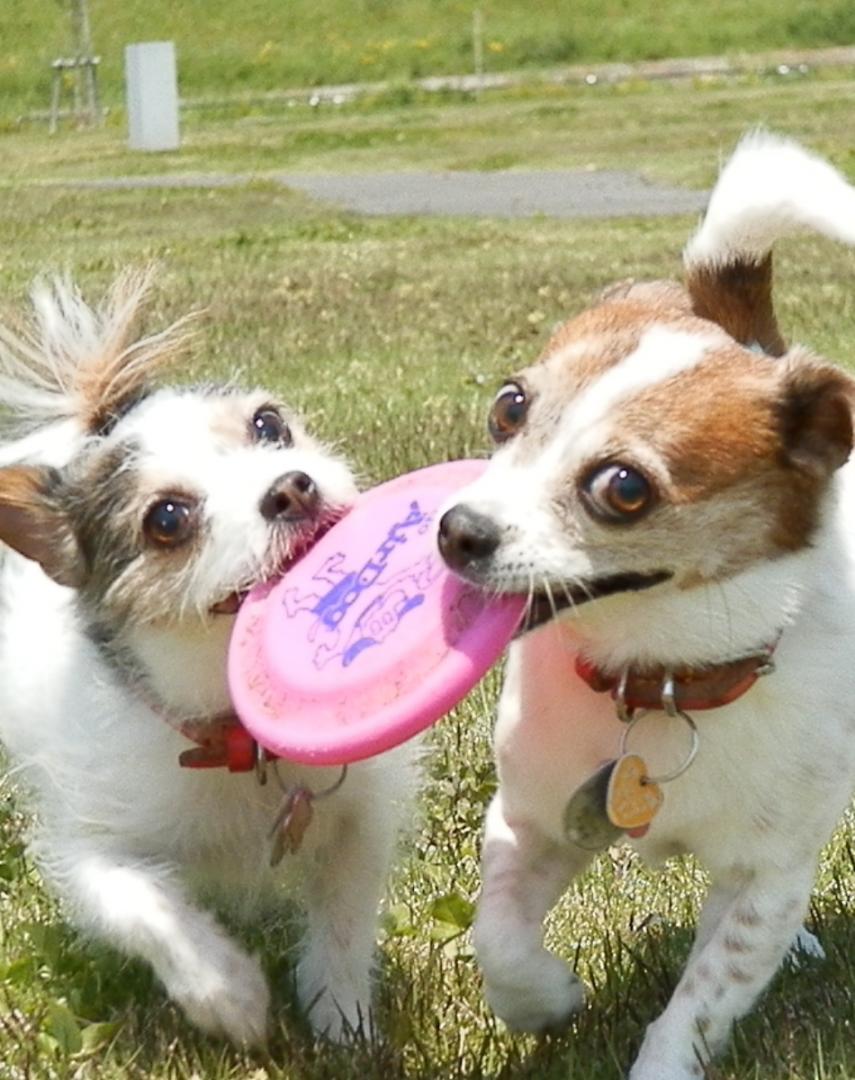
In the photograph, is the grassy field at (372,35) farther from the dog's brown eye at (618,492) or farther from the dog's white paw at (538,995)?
the dog's brown eye at (618,492)

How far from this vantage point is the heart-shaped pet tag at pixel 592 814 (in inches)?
136

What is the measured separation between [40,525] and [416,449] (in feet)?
11.3

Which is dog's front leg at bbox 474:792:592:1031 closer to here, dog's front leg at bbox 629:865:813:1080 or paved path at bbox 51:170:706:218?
dog's front leg at bbox 629:865:813:1080

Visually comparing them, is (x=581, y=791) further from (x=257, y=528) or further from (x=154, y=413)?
(x=154, y=413)

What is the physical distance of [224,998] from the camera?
354 centimetres

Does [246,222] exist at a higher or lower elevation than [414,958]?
lower

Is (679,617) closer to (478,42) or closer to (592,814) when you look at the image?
(592,814)

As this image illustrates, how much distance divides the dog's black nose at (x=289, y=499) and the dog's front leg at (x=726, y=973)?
3.36 feet

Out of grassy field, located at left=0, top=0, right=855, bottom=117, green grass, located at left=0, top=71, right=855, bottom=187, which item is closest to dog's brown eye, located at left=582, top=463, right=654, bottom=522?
green grass, located at left=0, top=71, right=855, bottom=187

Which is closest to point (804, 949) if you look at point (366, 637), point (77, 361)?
point (366, 637)

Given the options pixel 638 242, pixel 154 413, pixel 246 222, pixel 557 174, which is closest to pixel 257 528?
pixel 154 413

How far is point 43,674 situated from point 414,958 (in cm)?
97

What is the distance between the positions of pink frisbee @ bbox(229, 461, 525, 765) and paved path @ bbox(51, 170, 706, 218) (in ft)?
51.2

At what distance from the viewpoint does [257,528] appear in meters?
3.70
